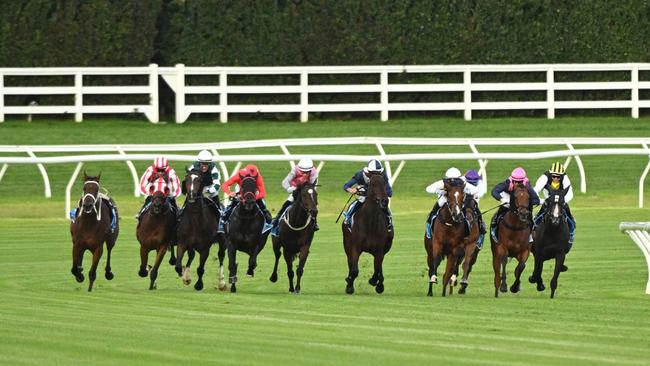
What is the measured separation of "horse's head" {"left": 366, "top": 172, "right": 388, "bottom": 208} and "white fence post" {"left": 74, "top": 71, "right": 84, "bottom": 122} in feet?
44.2

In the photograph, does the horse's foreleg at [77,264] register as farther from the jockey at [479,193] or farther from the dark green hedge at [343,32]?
the dark green hedge at [343,32]

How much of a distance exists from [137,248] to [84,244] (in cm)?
425

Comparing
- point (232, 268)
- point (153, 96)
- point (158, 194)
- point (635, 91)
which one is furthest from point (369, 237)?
point (635, 91)

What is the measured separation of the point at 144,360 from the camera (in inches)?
435

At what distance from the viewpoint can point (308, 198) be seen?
16.7m

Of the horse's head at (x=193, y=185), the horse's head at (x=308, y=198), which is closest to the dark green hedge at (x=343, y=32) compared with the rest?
the horse's head at (x=193, y=185)

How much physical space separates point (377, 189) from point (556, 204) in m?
1.62

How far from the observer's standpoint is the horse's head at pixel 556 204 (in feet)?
54.3

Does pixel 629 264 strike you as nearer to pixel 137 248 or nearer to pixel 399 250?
pixel 399 250

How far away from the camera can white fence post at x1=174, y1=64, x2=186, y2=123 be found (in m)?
30.1

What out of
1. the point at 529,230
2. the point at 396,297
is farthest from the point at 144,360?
the point at 529,230

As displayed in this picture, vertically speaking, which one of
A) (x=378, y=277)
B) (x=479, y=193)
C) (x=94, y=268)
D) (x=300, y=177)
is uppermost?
(x=300, y=177)

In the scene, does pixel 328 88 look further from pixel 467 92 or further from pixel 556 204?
pixel 556 204

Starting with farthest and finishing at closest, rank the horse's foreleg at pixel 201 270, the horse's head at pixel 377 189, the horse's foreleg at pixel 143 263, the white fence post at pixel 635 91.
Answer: the white fence post at pixel 635 91
the horse's foreleg at pixel 143 263
the horse's foreleg at pixel 201 270
the horse's head at pixel 377 189
